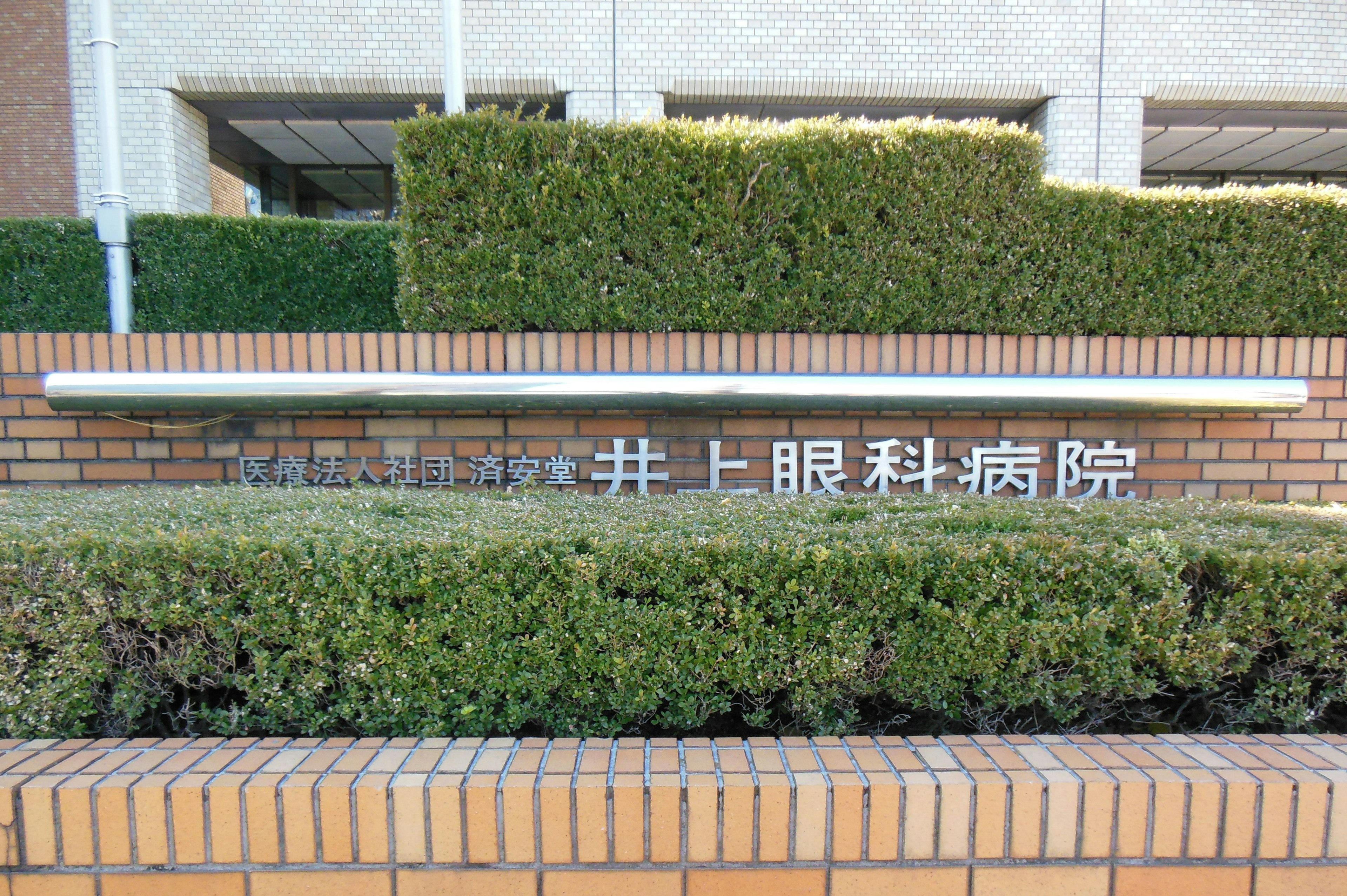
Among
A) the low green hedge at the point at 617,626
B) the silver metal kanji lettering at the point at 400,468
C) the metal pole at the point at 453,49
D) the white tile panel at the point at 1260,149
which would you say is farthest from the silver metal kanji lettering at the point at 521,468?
the white tile panel at the point at 1260,149

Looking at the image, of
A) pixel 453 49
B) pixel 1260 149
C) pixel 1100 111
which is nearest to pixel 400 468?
pixel 453 49

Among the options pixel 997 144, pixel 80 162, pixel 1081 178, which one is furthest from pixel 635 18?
pixel 80 162

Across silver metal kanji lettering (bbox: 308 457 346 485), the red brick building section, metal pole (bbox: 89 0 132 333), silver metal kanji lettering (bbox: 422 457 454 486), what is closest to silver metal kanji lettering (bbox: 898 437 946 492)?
silver metal kanji lettering (bbox: 422 457 454 486)

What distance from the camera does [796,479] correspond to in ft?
10.9

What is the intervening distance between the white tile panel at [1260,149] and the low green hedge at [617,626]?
12.6m

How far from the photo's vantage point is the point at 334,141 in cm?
1102

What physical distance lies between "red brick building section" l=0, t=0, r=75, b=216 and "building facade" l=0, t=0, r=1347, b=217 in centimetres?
65

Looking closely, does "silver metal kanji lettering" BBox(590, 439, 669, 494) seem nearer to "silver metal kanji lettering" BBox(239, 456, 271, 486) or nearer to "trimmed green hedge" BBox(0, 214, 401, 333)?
"silver metal kanji lettering" BBox(239, 456, 271, 486)

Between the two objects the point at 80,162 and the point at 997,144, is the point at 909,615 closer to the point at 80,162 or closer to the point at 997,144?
the point at 997,144

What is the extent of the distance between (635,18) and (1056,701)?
8.43 m

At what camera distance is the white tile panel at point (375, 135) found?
10.1 meters

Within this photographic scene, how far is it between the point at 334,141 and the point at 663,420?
34.0 ft

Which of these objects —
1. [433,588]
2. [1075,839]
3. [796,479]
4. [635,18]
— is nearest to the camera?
[1075,839]

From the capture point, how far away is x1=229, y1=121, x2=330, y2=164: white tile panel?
10.1m
